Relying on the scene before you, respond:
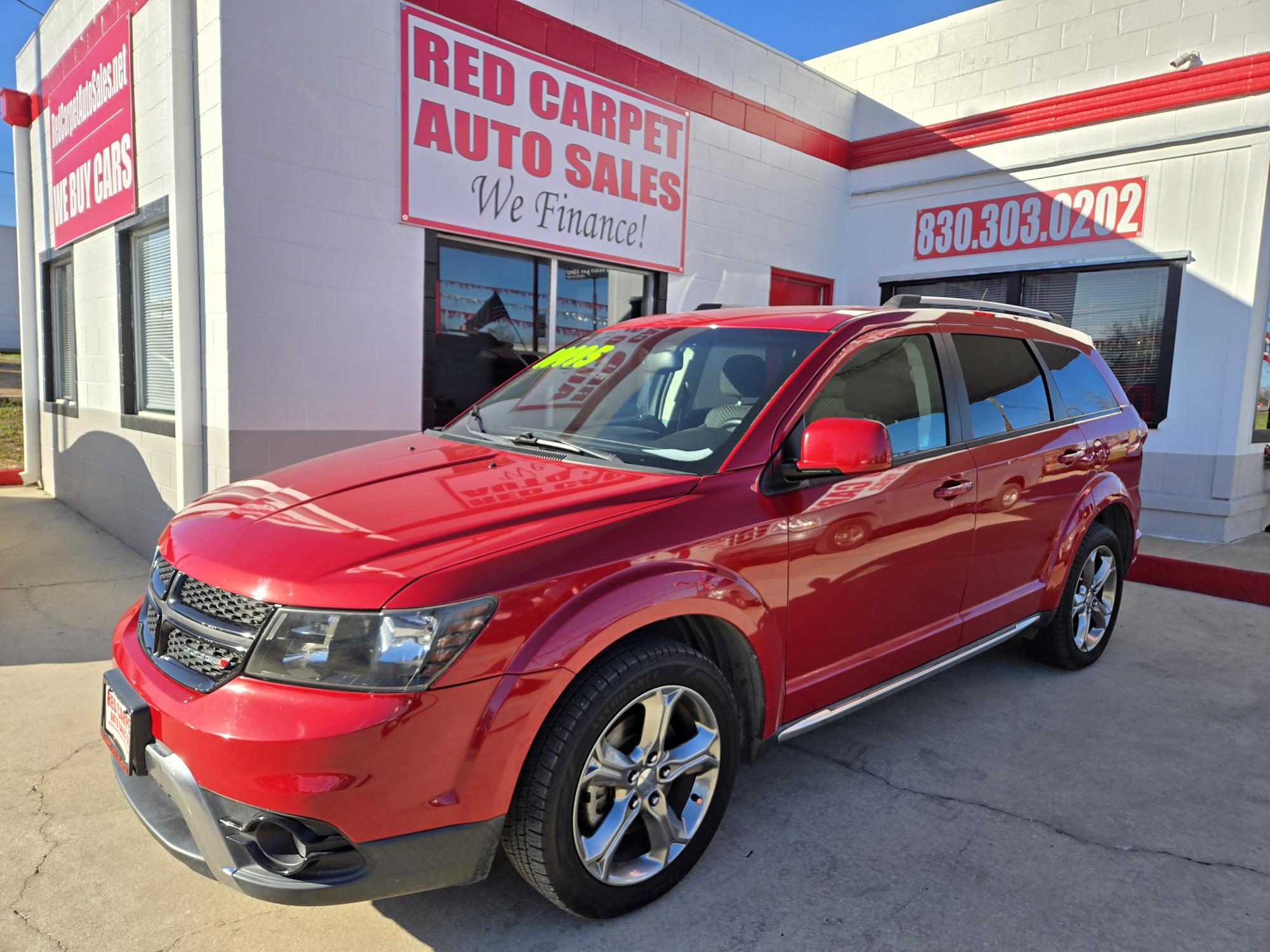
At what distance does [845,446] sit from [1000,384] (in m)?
1.59

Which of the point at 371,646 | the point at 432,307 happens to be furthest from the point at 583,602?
the point at 432,307

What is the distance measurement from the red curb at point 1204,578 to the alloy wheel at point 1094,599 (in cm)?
226

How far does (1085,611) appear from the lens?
4.45 m

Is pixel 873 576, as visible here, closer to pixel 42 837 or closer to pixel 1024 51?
pixel 42 837

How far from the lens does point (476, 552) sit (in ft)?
6.78

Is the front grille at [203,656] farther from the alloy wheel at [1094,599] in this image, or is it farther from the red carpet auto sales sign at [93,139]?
the red carpet auto sales sign at [93,139]

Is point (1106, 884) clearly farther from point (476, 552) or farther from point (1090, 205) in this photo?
point (1090, 205)

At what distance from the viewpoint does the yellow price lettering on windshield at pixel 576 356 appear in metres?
3.65

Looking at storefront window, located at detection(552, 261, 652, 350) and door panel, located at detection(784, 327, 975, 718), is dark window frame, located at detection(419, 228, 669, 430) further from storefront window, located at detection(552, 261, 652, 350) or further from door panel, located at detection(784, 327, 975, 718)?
door panel, located at detection(784, 327, 975, 718)

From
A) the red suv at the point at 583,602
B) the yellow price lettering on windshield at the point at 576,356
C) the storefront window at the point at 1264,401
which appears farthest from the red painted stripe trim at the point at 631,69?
the storefront window at the point at 1264,401

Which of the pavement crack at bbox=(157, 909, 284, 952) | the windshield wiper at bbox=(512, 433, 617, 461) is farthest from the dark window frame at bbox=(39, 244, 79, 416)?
the pavement crack at bbox=(157, 909, 284, 952)

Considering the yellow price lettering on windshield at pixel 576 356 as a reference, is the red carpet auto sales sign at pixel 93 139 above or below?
above

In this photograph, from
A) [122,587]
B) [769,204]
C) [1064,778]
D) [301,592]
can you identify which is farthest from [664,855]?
[769,204]

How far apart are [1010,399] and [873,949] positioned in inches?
99.2
